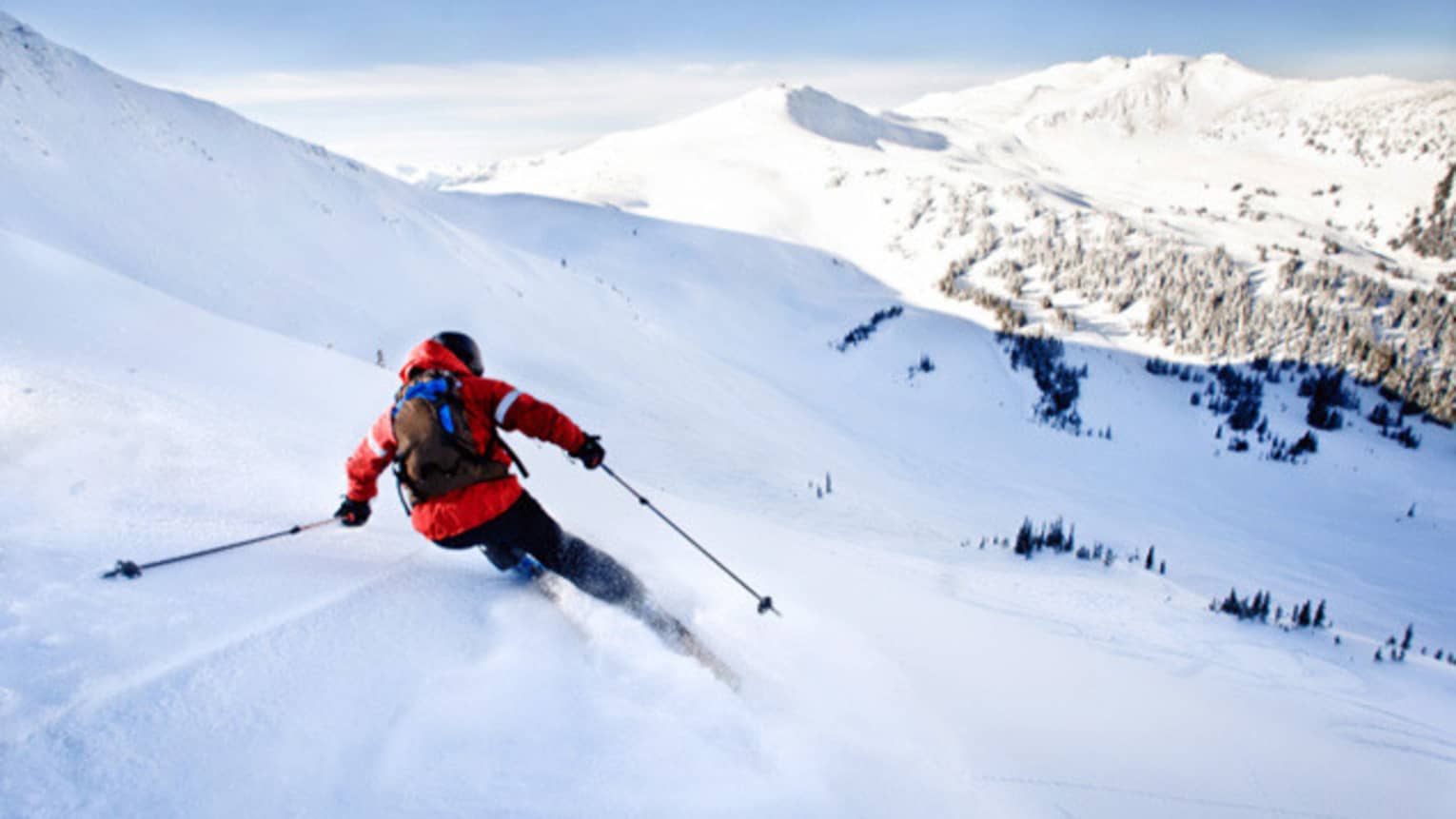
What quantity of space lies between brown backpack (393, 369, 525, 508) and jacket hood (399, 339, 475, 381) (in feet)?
0.64

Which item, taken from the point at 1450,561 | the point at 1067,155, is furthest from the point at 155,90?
the point at 1067,155

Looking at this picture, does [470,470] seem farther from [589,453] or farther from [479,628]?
[479,628]

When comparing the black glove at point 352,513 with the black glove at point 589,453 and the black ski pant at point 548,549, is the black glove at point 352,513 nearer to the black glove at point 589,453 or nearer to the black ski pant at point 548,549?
the black ski pant at point 548,549

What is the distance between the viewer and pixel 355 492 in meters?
4.28

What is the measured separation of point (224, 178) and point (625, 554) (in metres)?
20.8

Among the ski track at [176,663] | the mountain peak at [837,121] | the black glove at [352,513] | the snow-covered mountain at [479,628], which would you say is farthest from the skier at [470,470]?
the mountain peak at [837,121]

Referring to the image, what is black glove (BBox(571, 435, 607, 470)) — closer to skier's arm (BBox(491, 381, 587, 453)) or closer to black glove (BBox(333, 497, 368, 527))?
skier's arm (BBox(491, 381, 587, 453))

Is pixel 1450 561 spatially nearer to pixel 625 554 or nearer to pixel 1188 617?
pixel 1188 617

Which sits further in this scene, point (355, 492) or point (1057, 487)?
point (1057, 487)

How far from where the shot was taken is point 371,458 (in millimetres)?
4164

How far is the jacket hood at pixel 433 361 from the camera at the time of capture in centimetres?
424

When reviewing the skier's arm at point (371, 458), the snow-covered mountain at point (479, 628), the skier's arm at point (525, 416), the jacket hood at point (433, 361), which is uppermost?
the jacket hood at point (433, 361)

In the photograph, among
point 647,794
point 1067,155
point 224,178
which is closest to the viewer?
point 647,794

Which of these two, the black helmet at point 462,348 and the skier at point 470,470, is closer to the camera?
the skier at point 470,470
